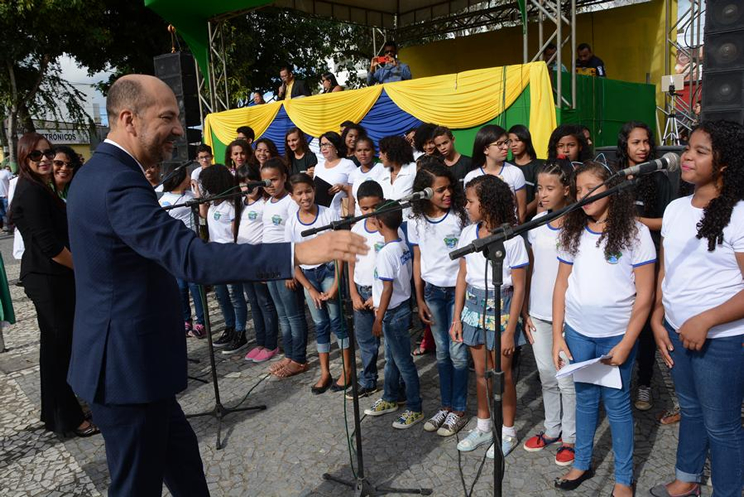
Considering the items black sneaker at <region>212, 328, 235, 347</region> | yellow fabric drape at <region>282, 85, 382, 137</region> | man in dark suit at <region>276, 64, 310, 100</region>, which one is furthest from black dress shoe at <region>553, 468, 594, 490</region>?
man in dark suit at <region>276, 64, 310, 100</region>

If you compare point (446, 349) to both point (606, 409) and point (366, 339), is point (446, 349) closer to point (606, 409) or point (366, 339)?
point (366, 339)

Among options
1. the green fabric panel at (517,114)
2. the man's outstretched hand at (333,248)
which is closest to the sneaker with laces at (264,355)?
the man's outstretched hand at (333,248)

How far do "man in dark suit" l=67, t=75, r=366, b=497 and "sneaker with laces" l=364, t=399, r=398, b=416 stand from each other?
1.91 metres

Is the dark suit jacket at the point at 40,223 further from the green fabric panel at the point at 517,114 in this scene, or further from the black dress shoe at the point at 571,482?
the green fabric panel at the point at 517,114

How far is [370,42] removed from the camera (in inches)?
808

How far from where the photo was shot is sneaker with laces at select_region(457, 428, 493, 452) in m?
3.27

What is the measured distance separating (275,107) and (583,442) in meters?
8.67

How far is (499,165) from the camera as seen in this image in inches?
182

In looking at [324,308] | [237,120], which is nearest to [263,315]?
[324,308]

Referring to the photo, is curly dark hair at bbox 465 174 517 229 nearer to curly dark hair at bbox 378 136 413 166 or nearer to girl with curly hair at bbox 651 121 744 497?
girl with curly hair at bbox 651 121 744 497

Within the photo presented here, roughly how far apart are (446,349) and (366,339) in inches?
26.4

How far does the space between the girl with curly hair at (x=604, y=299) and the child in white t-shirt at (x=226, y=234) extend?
10.9 feet

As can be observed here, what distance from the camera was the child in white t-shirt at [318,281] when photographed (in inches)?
167

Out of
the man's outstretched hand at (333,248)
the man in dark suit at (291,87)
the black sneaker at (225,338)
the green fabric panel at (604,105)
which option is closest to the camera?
the man's outstretched hand at (333,248)
